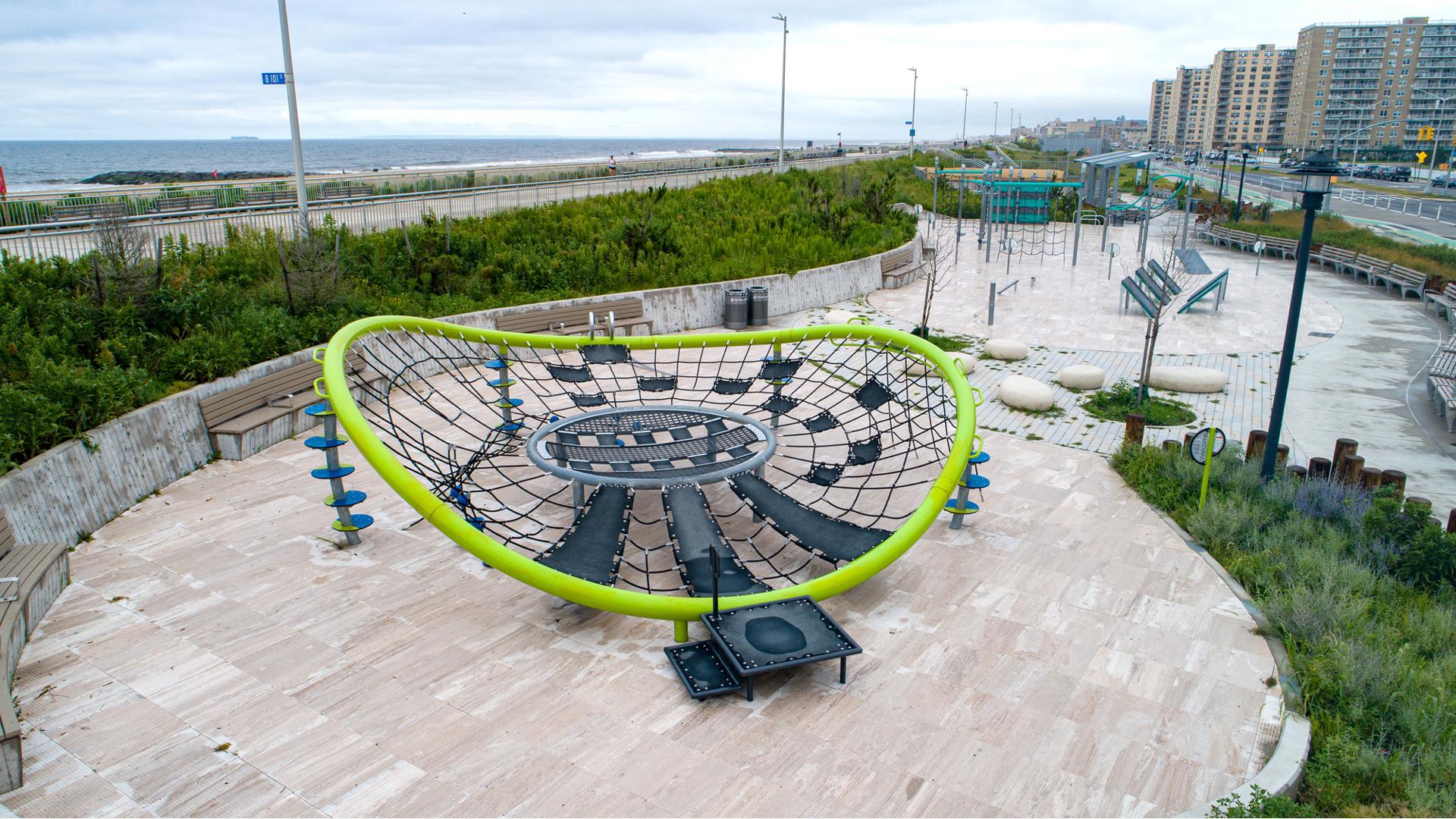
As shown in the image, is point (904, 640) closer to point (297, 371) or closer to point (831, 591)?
point (831, 591)

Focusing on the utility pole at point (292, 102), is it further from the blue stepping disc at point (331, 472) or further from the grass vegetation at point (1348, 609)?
the grass vegetation at point (1348, 609)

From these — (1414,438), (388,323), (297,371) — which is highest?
(388,323)

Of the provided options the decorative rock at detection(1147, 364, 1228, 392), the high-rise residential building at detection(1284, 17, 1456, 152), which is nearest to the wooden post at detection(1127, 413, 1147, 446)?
the decorative rock at detection(1147, 364, 1228, 392)

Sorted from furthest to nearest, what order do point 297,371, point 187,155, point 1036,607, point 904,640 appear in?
point 187,155 → point 297,371 → point 1036,607 → point 904,640

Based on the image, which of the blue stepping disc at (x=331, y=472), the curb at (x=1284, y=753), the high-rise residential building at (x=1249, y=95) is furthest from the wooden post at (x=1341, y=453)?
the high-rise residential building at (x=1249, y=95)

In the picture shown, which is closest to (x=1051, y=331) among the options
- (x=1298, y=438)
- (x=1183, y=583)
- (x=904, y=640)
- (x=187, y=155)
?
(x=1298, y=438)

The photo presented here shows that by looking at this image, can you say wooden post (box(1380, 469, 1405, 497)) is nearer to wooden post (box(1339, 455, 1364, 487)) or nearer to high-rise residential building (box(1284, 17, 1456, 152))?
wooden post (box(1339, 455, 1364, 487))
